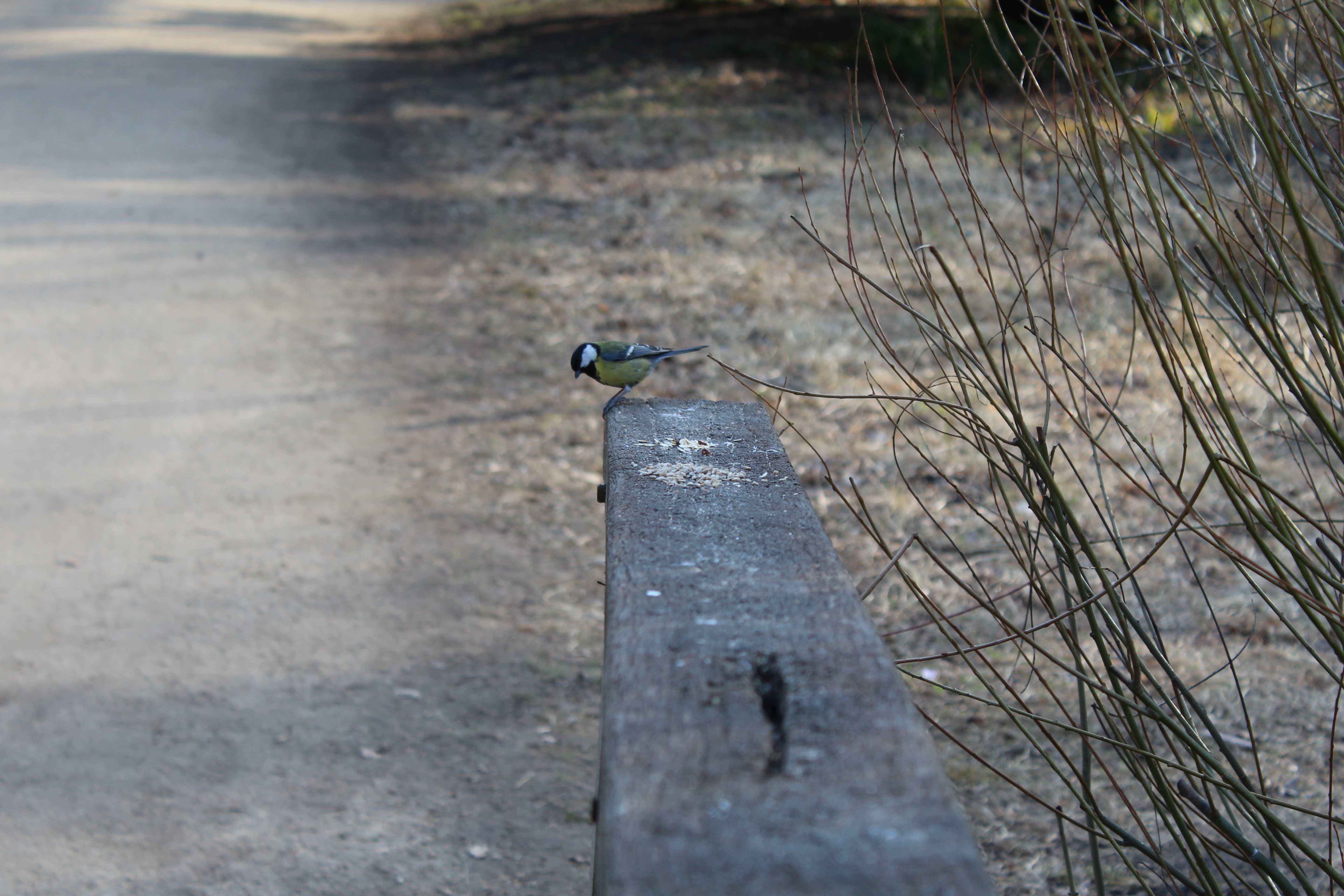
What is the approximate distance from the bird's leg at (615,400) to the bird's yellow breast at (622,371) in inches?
1.0

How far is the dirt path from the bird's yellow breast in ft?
3.88

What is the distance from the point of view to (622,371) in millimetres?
3672

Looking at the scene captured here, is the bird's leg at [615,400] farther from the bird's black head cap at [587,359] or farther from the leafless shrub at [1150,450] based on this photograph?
the leafless shrub at [1150,450]

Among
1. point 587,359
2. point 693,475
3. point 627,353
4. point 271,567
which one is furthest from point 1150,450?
point 271,567

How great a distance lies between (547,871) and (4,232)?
759cm

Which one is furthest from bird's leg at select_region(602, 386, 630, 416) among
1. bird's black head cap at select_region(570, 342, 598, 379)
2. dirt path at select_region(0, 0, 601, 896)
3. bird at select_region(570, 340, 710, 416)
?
dirt path at select_region(0, 0, 601, 896)

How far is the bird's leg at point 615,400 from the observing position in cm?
297

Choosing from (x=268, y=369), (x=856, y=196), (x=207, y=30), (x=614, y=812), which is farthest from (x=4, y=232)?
(x=207, y=30)

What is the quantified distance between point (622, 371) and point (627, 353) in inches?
2.4

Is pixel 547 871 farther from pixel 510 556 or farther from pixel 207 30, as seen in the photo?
pixel 207 30

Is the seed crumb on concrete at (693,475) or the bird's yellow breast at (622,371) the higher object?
the seed crumb on concrete at (693,475)

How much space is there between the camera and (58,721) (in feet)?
12.5

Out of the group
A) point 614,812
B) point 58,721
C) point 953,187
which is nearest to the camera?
Result: point 614,812

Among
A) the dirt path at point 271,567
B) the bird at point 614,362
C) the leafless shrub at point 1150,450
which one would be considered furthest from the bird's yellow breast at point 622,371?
the dirt path at point 271,567
